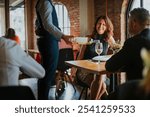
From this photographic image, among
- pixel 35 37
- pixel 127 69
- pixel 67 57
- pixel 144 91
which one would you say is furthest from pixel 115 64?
pixel 144 91

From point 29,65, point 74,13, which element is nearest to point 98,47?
point 74,13

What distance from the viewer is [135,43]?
120 cm

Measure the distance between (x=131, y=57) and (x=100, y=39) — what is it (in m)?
0.16

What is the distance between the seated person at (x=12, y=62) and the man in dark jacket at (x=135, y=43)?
0.31 m

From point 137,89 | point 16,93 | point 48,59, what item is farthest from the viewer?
point 48,59

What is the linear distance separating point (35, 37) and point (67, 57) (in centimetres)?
13

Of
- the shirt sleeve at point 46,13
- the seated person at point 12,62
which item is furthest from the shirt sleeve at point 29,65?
the shirt sleeve at point 46,13

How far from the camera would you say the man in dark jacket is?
1165mm

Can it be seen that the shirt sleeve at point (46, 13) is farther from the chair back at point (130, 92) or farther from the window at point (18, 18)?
the chair back at point (130, 92)

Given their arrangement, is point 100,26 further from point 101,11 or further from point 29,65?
point 29,65

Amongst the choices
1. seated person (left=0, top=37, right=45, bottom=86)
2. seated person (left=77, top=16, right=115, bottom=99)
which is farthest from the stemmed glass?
seated person (left=0, top=37, right=45, bottom=86)

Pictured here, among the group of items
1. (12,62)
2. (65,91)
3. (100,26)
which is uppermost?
(100,26)

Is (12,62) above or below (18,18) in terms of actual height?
below

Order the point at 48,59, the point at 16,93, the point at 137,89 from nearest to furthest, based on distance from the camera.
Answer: the point at 137,89, the point at 16,93, the point at 48,59
